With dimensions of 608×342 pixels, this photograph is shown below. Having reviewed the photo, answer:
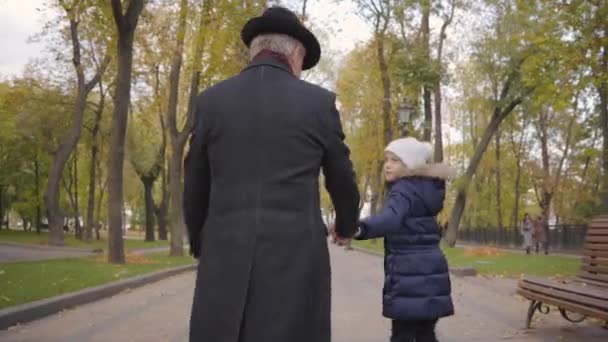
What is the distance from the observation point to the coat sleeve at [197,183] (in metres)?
2.94

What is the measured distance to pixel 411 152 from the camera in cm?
494

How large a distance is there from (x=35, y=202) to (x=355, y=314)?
4499 cm

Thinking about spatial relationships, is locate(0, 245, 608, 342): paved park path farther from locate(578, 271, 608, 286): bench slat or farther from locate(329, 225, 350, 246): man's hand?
locate(329, 225, 350, 246): man's hand

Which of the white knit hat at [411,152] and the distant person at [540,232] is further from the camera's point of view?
the distant person at [540,232]

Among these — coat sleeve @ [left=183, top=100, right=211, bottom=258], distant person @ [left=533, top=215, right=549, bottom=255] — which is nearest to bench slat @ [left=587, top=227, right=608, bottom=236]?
coat sleeve @ [left=183, top=100, right=211, bottom=258]

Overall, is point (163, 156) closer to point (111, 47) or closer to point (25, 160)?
point (25, 160)

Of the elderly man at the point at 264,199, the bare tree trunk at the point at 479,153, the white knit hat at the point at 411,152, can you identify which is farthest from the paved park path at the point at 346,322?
the bare tree trunk at the point at 479,153

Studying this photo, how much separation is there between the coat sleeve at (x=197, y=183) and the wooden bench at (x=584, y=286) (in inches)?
184

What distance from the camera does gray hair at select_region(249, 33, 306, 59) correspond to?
305 centimetres

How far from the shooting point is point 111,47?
22.8 m

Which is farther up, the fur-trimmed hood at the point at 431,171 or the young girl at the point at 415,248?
the fur-trimmed hood at the point at 431,171

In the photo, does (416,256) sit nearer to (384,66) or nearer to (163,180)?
(384,66)

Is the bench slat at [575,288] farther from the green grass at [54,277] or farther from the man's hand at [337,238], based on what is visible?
the green grass at [54,277]

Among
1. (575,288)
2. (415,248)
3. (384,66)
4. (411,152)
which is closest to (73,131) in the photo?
A: (384,66)
